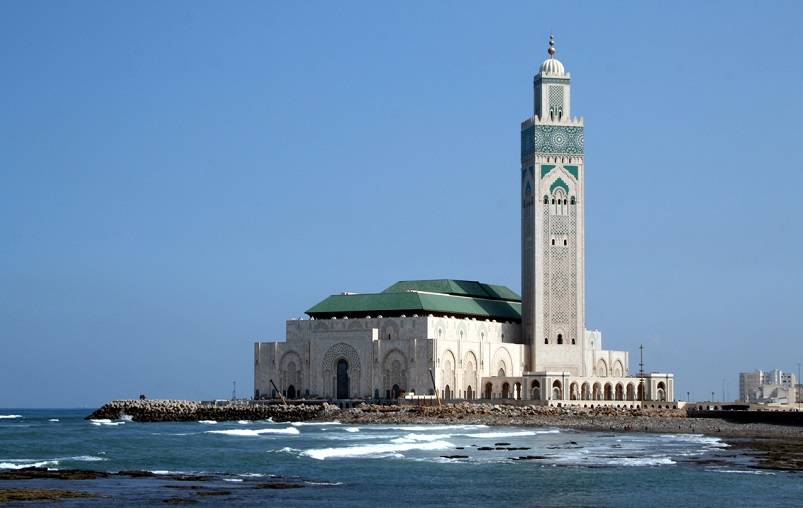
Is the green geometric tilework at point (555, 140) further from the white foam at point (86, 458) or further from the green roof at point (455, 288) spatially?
the white foam at point (86, 458)

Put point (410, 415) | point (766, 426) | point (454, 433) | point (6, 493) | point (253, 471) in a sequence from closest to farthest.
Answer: point (6, 493) → point (253, 471) → point (454, 433) → point (766, 426) → point (410, 415)

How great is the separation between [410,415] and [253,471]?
41.6 metres

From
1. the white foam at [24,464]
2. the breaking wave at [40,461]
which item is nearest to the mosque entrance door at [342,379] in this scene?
the breaking wave at [40,461]

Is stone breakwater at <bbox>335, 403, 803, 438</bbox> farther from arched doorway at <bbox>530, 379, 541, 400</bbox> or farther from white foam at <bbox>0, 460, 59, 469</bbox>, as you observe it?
white foam at <bbox>0, 460, 59, 469</bbox>

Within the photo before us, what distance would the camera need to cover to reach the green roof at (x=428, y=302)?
10206cm

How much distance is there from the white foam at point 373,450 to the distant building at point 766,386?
8201 cm

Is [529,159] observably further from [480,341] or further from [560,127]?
[480,341]

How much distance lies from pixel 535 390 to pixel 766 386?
5535 cm

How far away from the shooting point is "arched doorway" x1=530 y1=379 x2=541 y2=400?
9912 cm

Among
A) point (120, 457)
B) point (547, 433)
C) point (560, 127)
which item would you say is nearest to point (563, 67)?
point (560, 127)

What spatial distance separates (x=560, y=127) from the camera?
10388 cm

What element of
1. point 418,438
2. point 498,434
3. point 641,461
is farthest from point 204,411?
point 641,461

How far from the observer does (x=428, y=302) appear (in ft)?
334

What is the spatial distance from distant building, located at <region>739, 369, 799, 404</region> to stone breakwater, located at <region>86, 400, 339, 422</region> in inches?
2279
